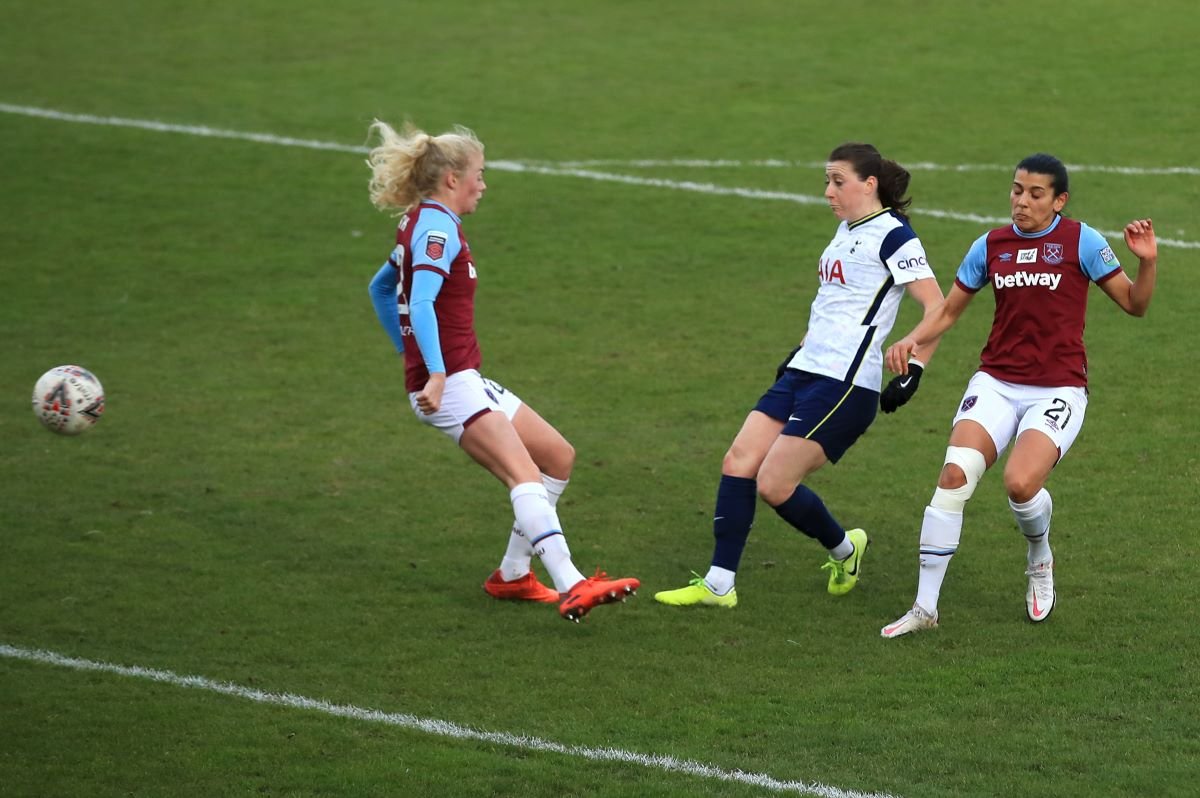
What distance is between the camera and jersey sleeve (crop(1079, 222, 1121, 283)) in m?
7.59

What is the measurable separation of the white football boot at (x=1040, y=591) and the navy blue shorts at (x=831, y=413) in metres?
1.11

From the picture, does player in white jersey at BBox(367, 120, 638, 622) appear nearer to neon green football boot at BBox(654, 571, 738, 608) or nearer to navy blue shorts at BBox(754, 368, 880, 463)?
neon green football boot at BBox(654, 571, 738, 608)

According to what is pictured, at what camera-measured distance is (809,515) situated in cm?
836

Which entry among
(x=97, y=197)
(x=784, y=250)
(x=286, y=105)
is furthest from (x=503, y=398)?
(x=286, y=105)

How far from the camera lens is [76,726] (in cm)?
713

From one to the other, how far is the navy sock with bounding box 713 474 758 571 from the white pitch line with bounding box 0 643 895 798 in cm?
188

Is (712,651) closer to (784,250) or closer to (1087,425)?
(1087,425)

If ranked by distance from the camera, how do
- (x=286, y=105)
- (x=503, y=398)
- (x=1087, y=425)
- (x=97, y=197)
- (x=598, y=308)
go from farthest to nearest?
(x=286, y=105), (x=97, y=197), (x=598, y=308), (x=1087, y=425), (x=503, y=398)

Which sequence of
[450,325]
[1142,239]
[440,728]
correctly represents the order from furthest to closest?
[450,325]
[1142,239]
[440,728]

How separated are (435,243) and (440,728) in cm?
242

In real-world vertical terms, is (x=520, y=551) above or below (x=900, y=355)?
below

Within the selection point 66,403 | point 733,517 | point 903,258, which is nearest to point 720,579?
point 733,517

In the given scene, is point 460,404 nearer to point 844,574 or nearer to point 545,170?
point 844,574

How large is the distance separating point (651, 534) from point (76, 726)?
12.3ft
